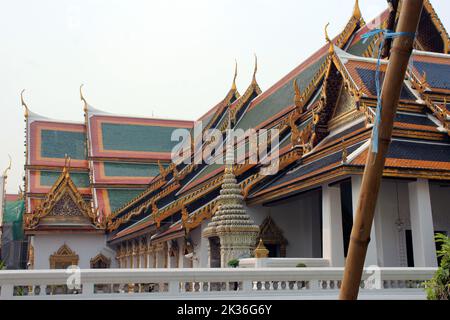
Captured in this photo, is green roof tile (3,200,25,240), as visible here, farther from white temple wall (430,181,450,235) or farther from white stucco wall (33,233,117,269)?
white temple wall (430,181,450,235)

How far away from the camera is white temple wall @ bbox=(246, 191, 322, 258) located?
10391 millimetres

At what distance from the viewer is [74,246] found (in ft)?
59.7

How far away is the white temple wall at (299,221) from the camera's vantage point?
10.4 m

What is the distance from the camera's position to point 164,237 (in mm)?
11883

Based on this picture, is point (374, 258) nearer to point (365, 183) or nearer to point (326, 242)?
point (326, 242)

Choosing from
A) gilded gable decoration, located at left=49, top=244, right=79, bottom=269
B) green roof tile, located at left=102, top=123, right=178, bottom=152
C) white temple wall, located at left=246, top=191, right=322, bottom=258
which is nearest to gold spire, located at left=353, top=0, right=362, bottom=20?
white temple wall, located at left=246, top=191, right=322, bottom=258

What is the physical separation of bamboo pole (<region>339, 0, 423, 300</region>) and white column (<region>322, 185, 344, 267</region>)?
6932 millimetres

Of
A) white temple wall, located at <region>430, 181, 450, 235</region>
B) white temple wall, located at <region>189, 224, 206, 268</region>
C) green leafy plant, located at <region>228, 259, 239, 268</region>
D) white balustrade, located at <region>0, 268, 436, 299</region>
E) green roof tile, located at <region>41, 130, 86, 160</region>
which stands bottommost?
white balustrade, located at <region>0, 268, 436, 299</region>

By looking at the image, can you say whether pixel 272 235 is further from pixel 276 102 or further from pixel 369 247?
pixel 276 102

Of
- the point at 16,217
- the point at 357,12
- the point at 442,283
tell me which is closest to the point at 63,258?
the point at 16,217

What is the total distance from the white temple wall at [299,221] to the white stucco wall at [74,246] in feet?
31.6

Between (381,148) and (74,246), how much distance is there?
59.0 feet

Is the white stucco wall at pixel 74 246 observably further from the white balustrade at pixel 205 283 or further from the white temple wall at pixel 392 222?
the white balustrade at pixel 205 283
